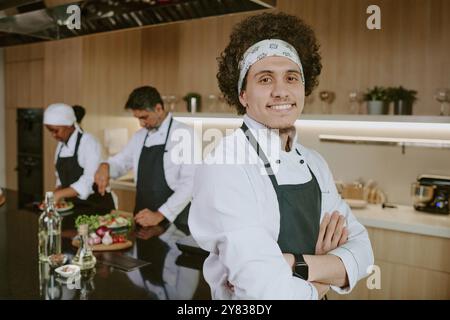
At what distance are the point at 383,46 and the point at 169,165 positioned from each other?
4.63 ft

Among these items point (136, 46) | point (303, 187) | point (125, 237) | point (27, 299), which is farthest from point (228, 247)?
point (136, 46)

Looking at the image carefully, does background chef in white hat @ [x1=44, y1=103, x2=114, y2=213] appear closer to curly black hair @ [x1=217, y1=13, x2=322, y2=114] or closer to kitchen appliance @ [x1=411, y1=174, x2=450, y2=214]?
curly black hair @ [x1=217, y1=13, x2=322, y2=114]

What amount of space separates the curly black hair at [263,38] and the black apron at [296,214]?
0.54ft

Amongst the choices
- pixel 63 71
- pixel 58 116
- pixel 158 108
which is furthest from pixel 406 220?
pixel 63 71

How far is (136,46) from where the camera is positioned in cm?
350

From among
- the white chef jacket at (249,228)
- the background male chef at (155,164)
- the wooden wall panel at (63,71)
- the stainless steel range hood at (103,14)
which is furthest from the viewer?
the wooden wall panel at (63,71)

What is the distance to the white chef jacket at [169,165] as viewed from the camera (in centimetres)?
198

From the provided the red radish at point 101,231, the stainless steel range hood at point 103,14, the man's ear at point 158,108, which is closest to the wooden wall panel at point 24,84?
the stainless steel range hood at point 103,14

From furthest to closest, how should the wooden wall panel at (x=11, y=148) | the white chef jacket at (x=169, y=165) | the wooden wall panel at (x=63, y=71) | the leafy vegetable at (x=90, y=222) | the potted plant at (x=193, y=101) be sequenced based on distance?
the wooden wall panel at (x=11, y=148)
the wooden wall panel at (x=63, y=71)
the potted plant at (x=193, y=101)
the white chef jacket at (x=169, y=165)
the leafy vegetable at (x=90, y=222)

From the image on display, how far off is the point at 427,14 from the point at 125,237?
1.97 meters

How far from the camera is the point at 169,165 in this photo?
87.1 inches

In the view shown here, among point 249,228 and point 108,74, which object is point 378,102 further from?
point 108,74

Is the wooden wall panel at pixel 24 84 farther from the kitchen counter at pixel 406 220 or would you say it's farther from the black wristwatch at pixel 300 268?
the black wristwatch at pixel 300 268
